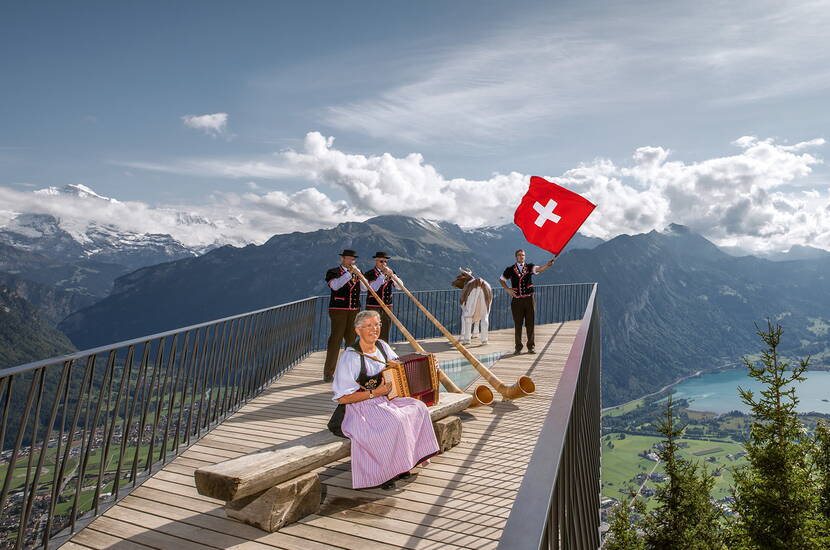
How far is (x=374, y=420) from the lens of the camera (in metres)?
4.21

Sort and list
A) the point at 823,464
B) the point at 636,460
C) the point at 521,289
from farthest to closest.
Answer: the point at 636,460 < the point at 823,464 < the point at 521,289

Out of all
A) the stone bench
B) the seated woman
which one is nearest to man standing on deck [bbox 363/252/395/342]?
the seated woman

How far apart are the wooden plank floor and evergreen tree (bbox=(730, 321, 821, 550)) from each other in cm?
1246

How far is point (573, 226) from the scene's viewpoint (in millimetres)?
8125

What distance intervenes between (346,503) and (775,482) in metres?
16.5

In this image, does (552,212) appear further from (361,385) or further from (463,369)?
(361,385)

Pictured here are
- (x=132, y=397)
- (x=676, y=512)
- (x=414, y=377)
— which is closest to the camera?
(x=132, y=397)

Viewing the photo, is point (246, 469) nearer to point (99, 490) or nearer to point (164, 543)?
point (164, 543)

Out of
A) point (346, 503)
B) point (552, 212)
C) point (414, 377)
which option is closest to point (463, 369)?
point (552, 212)

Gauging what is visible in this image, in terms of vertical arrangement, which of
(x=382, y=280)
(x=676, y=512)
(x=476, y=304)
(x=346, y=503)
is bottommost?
(x=676, y=512)

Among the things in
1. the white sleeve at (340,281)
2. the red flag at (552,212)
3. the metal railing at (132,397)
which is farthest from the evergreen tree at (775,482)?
the metal railing at (132,397)

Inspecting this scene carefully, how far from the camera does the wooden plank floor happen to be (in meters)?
3.55

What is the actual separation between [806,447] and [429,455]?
59.8 ft

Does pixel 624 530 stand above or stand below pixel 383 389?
below
